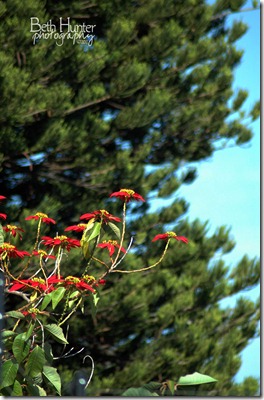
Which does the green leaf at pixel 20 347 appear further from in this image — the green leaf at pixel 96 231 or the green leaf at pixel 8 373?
the green leaf at pixel 96 231

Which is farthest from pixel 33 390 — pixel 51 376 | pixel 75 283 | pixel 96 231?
pixel 96 231

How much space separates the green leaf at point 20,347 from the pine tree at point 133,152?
151cm

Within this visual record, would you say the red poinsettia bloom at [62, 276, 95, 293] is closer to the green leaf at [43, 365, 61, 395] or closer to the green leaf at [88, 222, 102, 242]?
the green leaf at [88, 222, 102, 242]

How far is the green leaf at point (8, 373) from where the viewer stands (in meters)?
1.91

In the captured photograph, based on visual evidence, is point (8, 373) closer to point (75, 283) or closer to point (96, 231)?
point (75, 283)

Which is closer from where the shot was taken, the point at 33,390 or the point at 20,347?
the point at 20,347

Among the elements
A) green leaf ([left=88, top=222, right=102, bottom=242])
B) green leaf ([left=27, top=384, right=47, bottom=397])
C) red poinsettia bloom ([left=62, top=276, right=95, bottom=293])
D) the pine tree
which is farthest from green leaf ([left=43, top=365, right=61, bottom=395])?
the pine tree

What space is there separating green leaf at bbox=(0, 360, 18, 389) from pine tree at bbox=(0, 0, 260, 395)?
1.50 m

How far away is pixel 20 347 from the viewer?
6.32 ft

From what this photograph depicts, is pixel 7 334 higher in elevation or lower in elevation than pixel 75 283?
lower

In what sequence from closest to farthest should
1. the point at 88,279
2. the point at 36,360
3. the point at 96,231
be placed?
1. the point at 36,360
2. the point at 96,231
3. the point at 88,279

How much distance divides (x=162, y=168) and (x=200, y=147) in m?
0.31

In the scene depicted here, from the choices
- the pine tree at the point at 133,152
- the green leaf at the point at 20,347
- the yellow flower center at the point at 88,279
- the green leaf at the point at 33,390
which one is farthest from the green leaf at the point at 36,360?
the pine tree at the point at 133,152

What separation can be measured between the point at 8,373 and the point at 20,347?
76mm
